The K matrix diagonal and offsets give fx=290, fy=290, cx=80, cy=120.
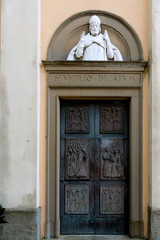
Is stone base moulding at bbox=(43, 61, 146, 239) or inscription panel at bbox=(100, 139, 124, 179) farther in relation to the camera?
inscription panel at bbox=(100, 139, 124, 179)

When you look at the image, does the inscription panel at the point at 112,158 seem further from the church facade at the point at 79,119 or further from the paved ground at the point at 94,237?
the paved ground at the point at 94,237

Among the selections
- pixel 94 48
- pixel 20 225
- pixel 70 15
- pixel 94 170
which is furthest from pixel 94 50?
pixel 20 225

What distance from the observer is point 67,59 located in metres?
5.55

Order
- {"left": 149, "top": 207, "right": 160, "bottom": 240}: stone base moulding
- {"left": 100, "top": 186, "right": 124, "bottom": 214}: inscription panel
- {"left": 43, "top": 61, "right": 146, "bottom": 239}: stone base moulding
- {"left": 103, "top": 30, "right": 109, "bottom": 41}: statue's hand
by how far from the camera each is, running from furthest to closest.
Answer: {"left": 100, "top": 186, "right": 124, "bottom": 214}: inscription panel, {"left": 103, "top": 30, "right": 109, "bottom": 41}: statue's hand, {"left": 43, "top": 61, "right": 146, "bottom": 239}: stone base moulding, {"left": 149, "top": 207, "right": 160, "bottom": 240}: stone base moulding

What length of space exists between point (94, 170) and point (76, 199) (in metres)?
0.67

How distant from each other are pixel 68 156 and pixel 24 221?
57.0 inches

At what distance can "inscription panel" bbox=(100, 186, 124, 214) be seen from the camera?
18.8 feet

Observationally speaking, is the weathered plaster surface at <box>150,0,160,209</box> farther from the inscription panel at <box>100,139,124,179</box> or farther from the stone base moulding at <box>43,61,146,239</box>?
the inscription panel at <box>100,139,124,179</box>

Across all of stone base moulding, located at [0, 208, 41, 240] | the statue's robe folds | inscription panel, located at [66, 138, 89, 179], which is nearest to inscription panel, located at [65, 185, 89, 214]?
inscription panel, located at [66, 138, 89, 179]

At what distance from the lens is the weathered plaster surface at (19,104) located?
5246 mm

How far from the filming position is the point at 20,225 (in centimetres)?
520

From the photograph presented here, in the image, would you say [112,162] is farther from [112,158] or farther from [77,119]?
[77,119]

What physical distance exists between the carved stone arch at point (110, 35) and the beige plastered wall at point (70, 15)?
8 centimetres

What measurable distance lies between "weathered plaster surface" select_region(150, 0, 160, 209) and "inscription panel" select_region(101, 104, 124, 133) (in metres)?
0.70
